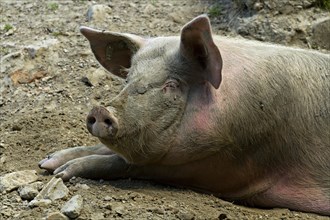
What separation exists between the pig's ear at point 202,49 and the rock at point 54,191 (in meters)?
1.08

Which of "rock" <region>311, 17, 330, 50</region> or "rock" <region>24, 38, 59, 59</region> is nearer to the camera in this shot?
"rock" <region>24, 38, 59, 59</region>

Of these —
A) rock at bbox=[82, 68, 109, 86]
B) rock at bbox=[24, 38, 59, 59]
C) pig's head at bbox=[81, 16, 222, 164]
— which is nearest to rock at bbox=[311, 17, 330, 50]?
rock at bbox=[82, 68, 109, 86]

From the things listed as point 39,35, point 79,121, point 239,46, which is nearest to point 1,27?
point 39,35

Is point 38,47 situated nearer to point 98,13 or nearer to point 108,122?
point 98,13

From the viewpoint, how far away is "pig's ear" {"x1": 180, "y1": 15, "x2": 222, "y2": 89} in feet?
15.3

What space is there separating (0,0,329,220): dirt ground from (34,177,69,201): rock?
0.25 ft

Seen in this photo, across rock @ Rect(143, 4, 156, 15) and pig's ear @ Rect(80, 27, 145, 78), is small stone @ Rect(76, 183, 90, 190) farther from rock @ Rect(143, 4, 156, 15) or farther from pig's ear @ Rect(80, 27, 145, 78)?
rock @ Rect(143, 4, 156, 15)

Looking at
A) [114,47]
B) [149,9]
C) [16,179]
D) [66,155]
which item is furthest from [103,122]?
[149,9]

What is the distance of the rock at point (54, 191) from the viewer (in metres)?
4.68

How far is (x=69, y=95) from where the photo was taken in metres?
6.91

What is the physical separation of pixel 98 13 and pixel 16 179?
3410mm

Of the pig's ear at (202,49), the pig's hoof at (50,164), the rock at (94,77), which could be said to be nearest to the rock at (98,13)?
the rock at (94,77)

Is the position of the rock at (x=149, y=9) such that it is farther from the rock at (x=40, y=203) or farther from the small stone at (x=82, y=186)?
the rock at (x=40, y=203)

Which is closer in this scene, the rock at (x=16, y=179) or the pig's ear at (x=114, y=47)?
the rock at (x=16, y=179)
